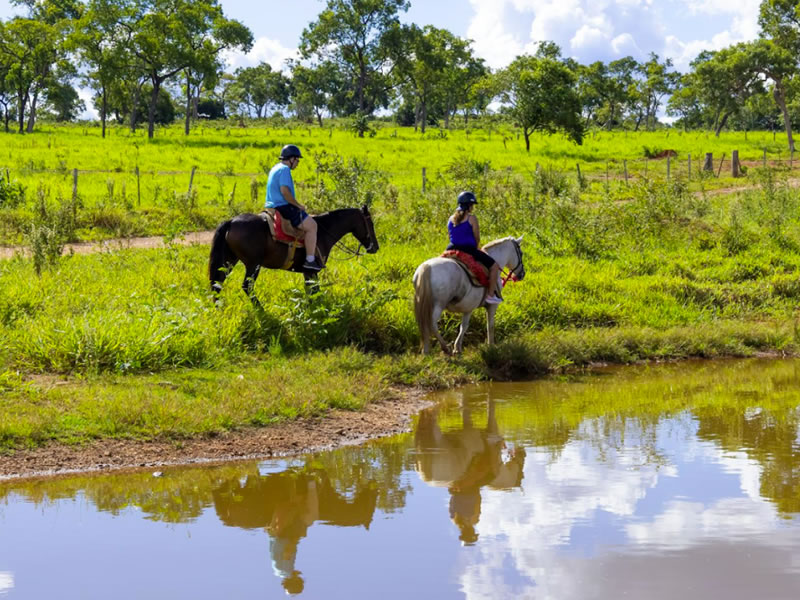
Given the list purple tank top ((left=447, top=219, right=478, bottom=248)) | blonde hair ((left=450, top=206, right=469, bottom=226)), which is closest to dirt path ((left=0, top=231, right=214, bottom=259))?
purple tank top ((left=447, top=219, right=478, bottom=248))

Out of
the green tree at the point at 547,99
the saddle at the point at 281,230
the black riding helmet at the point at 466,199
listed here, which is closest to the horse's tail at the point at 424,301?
the black riding helmet at the point at 466,199

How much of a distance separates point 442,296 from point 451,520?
5219 mm

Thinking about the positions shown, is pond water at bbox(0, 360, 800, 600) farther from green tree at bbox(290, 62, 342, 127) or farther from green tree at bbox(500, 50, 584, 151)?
green tree at bbox(290, 62, 342, 127)

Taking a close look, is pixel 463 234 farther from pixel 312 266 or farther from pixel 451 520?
pixel 451 520

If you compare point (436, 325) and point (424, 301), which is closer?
point (424, 301)

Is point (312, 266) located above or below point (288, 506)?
above

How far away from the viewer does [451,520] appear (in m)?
6.02

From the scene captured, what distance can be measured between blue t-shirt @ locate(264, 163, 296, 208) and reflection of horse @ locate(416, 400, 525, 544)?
371 centimetres

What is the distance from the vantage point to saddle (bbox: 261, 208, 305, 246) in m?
11.6

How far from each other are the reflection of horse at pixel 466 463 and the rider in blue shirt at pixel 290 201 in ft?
11.5

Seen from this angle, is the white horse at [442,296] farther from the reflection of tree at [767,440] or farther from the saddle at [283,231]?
the reflection of tree at [767,440]

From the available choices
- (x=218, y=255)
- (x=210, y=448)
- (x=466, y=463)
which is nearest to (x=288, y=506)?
(x=210, y=448)

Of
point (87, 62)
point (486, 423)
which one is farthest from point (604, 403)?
point (87, 62)

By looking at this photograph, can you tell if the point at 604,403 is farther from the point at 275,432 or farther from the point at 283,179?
the point at 283,179
